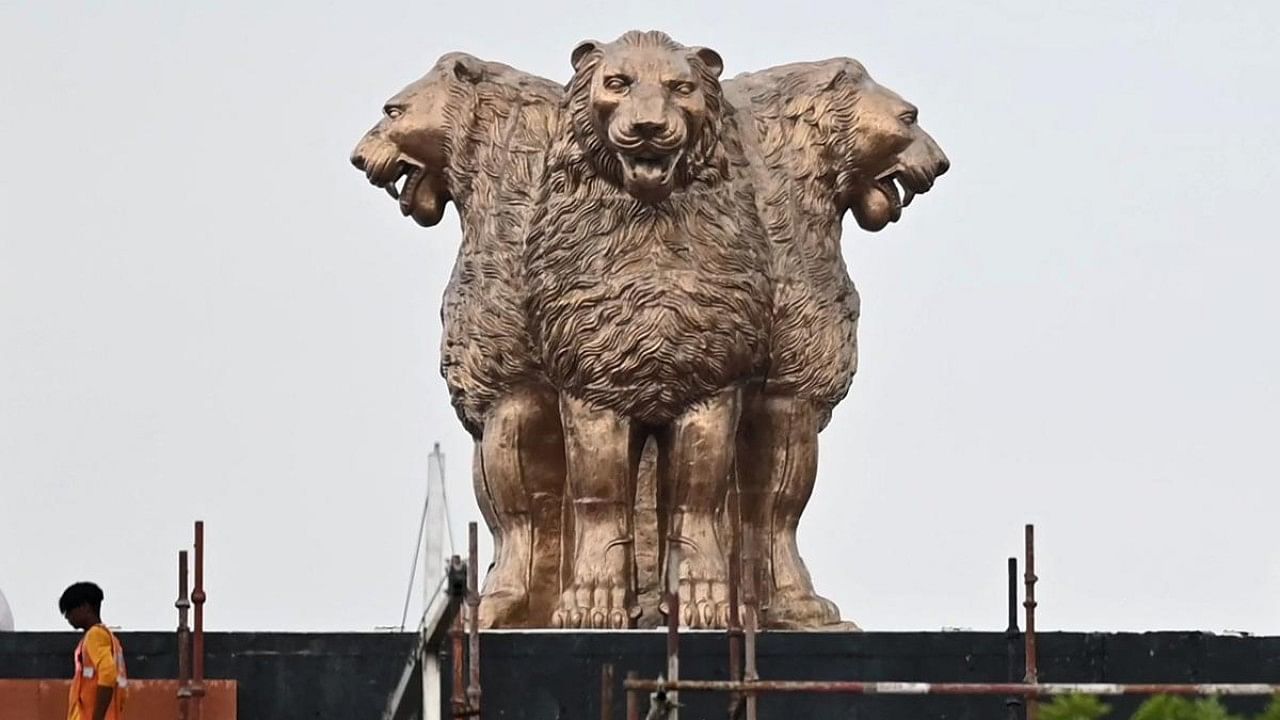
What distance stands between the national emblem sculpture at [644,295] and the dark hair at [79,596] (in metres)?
3.01

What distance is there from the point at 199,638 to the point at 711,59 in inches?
147

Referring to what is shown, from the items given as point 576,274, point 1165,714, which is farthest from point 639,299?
point 1165,714

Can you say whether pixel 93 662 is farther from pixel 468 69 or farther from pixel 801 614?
pixel 468 69

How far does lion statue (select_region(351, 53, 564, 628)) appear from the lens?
66.0 feet

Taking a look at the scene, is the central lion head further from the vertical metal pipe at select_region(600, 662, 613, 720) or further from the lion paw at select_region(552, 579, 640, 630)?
the vertical metal pipe at select_region(600, 662, 613, 720)

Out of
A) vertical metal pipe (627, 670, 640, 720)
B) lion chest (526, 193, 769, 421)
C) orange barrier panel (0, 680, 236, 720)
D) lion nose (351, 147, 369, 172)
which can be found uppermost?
lion nose (351, 147, 369, 172)

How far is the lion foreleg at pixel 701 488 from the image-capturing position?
1980cm

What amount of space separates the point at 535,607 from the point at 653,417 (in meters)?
1.08

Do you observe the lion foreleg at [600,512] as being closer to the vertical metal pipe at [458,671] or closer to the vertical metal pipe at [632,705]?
the vertical metal pipe at [458,671]

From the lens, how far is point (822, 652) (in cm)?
1883

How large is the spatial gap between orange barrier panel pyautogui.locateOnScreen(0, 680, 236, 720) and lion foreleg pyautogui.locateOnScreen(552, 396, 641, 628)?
5.99ft

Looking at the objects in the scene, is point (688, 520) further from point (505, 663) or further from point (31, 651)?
point (31, 651)

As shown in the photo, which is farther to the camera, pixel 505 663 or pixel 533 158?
pixel 533 158

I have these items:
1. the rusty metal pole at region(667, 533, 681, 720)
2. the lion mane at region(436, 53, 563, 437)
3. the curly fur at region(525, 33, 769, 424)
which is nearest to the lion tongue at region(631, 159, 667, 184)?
the curly fur at region(525, 33, 769, 424)
